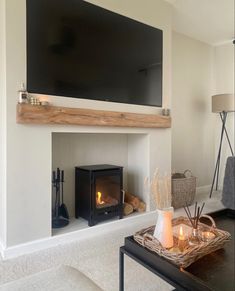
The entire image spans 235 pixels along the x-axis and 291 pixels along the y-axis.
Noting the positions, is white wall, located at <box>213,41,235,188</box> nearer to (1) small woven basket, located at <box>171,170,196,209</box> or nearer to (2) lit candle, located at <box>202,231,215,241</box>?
(1) small woven basket, located at <box>171,170,196,209</box>

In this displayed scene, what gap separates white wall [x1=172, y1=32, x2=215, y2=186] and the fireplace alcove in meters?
0.99

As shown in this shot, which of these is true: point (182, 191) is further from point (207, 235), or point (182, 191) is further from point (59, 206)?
point (207, 235)

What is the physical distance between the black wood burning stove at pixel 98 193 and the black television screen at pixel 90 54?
755mm

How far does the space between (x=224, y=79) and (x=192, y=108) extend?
850 mm

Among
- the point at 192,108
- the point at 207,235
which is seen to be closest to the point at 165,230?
the point at 207,235

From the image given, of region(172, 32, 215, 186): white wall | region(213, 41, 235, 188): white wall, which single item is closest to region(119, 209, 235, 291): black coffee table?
region(172, 32, 215, 186): white wall

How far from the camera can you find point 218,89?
4.41 metres

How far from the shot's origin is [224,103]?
3.75 m

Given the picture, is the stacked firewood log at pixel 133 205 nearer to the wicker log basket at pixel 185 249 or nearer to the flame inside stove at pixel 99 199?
the flame inside stove at pixel 99 199

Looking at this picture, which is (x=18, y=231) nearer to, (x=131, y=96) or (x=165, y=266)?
(x=165, y=266)

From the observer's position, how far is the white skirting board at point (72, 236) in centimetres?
199

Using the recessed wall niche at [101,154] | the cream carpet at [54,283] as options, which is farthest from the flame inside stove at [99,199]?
the cream carpet at [54,283]

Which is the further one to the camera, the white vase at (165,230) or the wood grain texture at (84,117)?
the wood grain texture at (84,117)

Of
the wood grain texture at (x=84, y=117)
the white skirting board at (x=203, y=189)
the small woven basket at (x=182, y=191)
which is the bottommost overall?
the white skirting board at (x=203, y=189)
